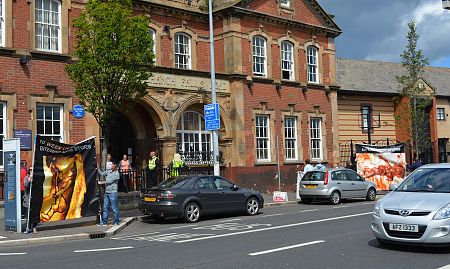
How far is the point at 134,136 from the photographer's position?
79.3 feet

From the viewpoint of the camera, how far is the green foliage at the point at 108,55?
15.7 metres

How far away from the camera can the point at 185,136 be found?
Result: 24828 mm

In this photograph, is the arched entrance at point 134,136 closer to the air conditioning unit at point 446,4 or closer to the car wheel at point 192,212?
the car wheel at point 192,212

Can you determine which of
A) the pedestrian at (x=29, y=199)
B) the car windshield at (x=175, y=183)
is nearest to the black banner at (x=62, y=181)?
the pedestrian at (x=29, y=199)

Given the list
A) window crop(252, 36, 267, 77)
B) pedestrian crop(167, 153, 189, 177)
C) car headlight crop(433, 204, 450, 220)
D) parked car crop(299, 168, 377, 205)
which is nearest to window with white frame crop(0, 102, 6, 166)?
pedestrian crop(167, 153, 189, 177)

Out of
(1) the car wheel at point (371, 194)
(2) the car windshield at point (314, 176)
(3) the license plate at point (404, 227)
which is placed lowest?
(1) the car wheel at point (371, 194)

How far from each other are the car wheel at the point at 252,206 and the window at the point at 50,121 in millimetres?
7236

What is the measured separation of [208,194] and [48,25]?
879 cm

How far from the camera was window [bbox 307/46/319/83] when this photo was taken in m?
30.2

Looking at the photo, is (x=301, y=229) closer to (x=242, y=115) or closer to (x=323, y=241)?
(x=323, y=241)

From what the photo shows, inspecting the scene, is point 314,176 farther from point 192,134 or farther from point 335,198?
point 192,134

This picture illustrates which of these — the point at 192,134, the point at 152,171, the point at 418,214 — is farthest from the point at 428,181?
the point at 192,134

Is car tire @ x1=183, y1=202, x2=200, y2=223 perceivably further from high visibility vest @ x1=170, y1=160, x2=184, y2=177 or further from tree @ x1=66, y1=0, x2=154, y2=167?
high visibility vest @ x1=170, y1=160, x2=184, y2=177

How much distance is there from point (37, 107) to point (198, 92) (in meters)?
7.29
